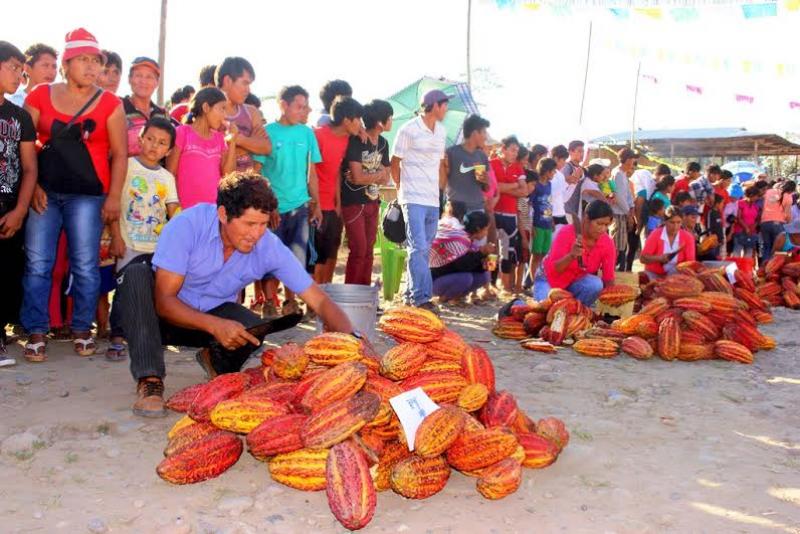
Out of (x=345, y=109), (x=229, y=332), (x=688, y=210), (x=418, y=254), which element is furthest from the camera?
(x=688, y=210)

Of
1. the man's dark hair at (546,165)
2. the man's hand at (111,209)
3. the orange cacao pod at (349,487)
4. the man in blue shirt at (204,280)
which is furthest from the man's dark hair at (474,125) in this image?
the orange cacao pod at (349,487)

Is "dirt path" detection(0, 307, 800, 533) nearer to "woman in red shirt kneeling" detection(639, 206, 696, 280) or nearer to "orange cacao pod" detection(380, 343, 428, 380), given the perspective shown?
"orange cacao pod" detection(380, 343, 428, 380)

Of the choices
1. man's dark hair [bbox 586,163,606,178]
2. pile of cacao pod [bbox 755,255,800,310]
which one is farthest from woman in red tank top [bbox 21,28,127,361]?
pile of cacao pod [bbox 755,255,800,310]

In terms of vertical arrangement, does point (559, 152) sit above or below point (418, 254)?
above

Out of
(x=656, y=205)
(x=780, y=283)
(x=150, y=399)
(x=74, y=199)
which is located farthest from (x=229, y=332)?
(x=656, y=205)

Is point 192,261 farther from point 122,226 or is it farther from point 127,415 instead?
point 122,226

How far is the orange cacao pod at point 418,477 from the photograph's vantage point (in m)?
3.03

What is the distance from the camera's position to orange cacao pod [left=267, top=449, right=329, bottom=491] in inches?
119

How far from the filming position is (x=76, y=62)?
480 cm

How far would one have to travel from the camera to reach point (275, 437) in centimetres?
312

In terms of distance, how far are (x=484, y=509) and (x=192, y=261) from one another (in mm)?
2020

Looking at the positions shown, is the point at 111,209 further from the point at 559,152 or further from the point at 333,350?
the point at 559,152

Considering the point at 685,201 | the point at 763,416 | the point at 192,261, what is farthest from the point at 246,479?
the point at 685,201

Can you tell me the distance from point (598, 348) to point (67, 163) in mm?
4262
